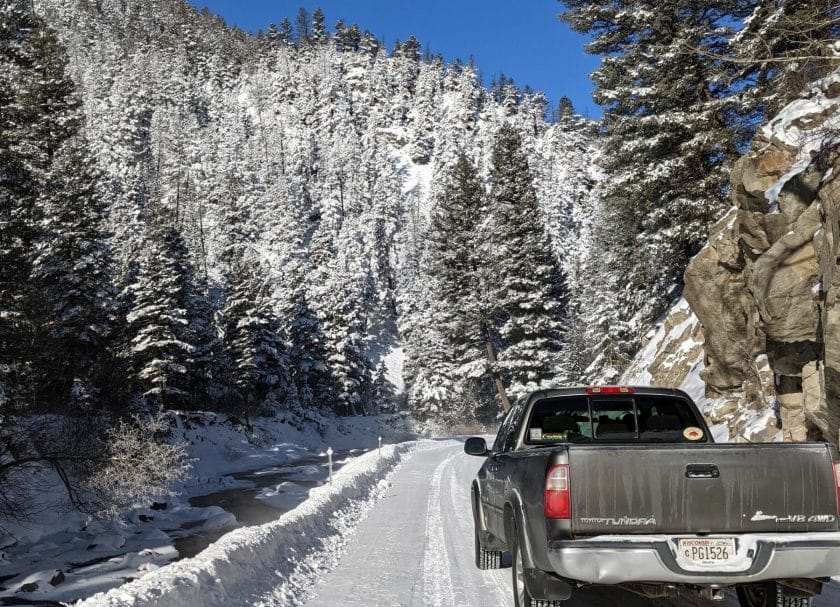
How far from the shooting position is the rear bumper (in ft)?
13.8

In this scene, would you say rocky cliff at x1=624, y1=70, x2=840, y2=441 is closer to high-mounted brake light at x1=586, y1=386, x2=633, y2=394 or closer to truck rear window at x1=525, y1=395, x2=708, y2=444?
truck rear window at x1=525, y1=395, x2=708, y2=444

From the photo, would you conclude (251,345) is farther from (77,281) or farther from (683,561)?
(683,561)

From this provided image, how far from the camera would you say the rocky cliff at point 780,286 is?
9.77 metres

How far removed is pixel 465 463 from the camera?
2522 centimetres

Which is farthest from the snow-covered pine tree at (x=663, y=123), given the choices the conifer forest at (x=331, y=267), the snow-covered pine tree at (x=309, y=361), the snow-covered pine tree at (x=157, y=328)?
the snow-covered pine tree at (x=309, y=361)

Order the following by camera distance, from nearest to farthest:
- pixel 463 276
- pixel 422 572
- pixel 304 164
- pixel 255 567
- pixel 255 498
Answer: pixel 255 567 → pixel 422 572 → pixel 255 498 → pixel 463 276 → pixel 304 164

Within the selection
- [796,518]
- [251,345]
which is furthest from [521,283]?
[796,518]

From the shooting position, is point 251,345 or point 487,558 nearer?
point 487,558

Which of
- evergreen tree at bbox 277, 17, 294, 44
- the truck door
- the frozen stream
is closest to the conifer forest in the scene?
the frozen stream

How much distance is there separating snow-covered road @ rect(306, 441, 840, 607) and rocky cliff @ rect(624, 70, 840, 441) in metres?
4.99

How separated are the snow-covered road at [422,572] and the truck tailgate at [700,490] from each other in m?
2.02

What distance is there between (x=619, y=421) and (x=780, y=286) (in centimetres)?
634

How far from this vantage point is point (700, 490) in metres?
4.27

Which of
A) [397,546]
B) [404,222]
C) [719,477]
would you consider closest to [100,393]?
[397,546]
